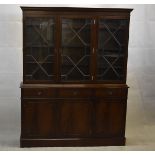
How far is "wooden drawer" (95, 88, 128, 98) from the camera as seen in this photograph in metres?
3.03

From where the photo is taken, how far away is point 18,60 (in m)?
3.54

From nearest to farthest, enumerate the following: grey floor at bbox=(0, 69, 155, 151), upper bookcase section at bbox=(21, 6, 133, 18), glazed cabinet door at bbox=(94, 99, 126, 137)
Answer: upper bookcase section at bbox=(21, 6, 133, 18), glazed cabinet door at bbox=(94, 99, 126, 137), grey floor at bbox=(0, 69, 155, 151)

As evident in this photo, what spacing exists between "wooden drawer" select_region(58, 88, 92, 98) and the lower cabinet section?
11mm

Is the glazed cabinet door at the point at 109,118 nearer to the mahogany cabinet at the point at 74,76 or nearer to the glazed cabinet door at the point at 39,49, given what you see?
the mahogany cabinet at the point at 74,76

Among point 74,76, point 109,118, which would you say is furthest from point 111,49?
point 109,118

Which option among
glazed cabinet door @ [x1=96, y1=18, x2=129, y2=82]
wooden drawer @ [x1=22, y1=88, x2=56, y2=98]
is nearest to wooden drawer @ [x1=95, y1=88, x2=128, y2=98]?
glazed cabinet door @ [x1=96, y1=18, x2=129, y2=82]

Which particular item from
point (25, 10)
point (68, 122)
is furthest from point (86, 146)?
point (25, 10)

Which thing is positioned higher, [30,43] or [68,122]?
[30,43]

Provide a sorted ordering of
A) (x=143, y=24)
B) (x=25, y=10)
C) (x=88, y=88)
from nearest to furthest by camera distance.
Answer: (x=25, y=10)
(x=88, y=88)
(x=143, y=24)

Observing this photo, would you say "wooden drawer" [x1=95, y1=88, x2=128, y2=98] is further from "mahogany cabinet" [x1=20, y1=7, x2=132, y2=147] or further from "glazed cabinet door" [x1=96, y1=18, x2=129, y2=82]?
"glazed cabinet door" [x1=96, y1=18, x2=129, y2=82]

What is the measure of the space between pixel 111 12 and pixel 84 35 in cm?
38

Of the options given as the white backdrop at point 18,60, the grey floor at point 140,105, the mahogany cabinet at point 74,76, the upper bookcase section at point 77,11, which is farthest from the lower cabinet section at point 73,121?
the upper bookcase section at point 77,11

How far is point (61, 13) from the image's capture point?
9.46 feet

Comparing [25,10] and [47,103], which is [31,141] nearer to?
[47,103]
